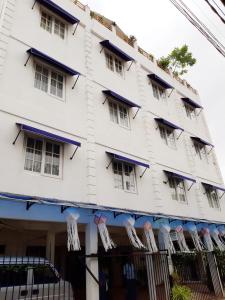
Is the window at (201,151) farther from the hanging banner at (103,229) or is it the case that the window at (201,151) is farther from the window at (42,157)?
the window at (42,157)

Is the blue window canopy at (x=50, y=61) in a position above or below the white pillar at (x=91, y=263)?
above

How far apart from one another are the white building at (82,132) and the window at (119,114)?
0.06 metres

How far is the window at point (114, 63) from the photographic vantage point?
13.2m

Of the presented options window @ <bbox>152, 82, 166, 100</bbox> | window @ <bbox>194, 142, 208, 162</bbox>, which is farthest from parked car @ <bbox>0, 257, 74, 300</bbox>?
window @ <bbox>194, 142, 208, 162</bbox>

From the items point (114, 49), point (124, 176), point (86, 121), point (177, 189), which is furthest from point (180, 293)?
point (114, 49)

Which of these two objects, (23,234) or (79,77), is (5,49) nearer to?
(79,77)

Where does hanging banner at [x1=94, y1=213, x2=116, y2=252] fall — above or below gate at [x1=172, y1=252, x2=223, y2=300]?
above

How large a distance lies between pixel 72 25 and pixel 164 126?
7096 mm

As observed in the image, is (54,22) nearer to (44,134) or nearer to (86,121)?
(86,121)

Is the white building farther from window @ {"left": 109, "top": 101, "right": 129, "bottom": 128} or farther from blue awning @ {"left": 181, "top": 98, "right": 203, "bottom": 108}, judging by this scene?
blue awning @ {"left": 181, "top": 98, "right": 203, "bottom": 108}

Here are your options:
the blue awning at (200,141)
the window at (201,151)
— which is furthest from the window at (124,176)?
the window at (201,151)

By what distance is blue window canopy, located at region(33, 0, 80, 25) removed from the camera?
417 inches

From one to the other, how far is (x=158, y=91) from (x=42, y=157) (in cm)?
1008

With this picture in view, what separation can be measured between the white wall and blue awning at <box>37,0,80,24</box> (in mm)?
396
